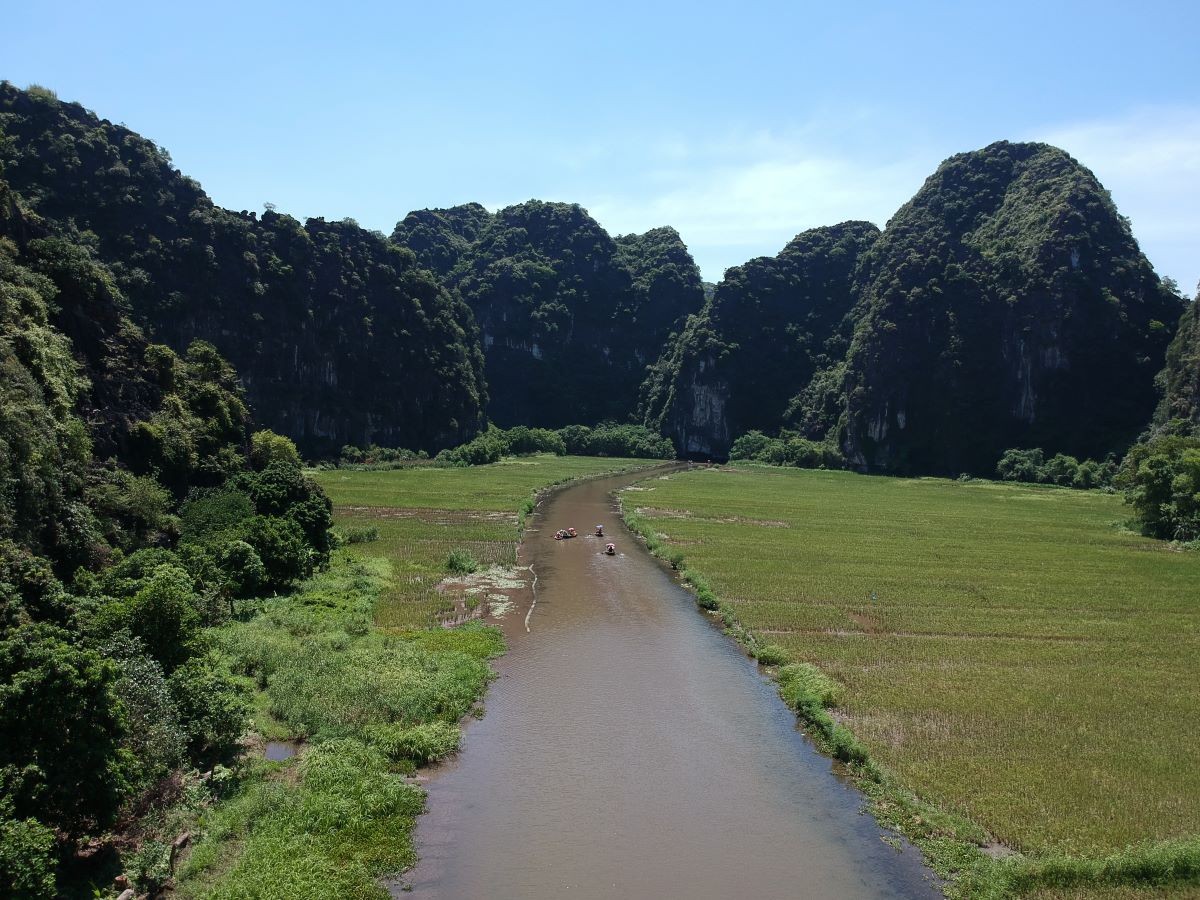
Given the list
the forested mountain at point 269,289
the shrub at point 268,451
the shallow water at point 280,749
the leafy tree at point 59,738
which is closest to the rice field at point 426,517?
the shrub at point 268,451

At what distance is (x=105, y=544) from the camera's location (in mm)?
28156

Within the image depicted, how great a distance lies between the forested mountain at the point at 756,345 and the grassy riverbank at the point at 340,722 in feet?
408

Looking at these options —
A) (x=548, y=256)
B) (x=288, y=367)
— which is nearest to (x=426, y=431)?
(x=288, y=367)

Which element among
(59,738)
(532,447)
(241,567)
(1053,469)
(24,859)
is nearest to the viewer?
(24,859)

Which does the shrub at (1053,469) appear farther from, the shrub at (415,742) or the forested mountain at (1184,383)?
the shrub at (415,742)

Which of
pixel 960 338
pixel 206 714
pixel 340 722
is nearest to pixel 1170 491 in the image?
pixel 340 722

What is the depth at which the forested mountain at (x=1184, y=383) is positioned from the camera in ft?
271

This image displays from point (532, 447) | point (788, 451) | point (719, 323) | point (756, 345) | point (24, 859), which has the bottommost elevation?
point (24, 859)

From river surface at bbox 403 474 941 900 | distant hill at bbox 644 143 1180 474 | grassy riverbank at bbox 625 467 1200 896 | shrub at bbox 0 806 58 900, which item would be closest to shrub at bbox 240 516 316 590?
river surface at bbox 403 474 941 900

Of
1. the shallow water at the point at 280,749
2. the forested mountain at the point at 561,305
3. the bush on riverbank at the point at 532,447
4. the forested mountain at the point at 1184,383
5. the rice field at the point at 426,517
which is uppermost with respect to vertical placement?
the forested mountain at the point at 561,305

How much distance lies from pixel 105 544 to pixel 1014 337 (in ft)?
424

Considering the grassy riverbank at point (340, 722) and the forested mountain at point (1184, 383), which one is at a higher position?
the forested mountain at point (1184, 383)

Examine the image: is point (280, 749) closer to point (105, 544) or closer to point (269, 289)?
point (105, 544)

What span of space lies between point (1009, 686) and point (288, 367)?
107m
